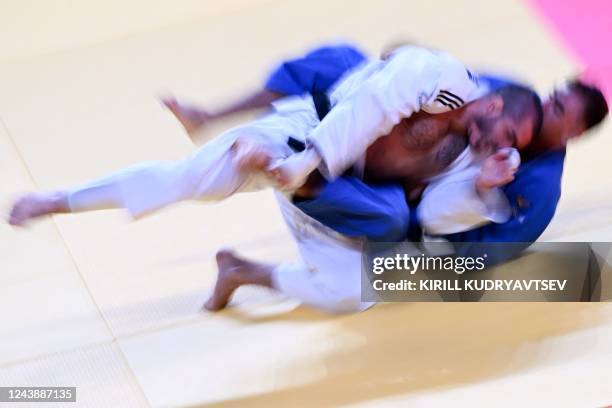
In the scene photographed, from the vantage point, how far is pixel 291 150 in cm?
216

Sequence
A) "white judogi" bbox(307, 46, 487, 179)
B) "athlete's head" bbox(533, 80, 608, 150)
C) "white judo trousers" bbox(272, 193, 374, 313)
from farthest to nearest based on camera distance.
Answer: "white judo trousers" bbox(272, 193, 374, 313), "athlete's head" bbox(533, 80, 608, 150), "white judogi" bbox(307, 46, 487, 179)

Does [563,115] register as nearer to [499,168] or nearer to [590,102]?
[590,102]

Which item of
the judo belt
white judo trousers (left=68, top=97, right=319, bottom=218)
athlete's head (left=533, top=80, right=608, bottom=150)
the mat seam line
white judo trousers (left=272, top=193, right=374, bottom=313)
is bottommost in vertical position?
the mat seam line

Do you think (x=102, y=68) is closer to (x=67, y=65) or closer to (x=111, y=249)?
(x=67, y=65)

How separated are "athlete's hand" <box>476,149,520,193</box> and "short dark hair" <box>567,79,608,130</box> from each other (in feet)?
0.59

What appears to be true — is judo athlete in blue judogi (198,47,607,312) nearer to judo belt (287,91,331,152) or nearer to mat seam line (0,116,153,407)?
judo belt (287,91,331,152)

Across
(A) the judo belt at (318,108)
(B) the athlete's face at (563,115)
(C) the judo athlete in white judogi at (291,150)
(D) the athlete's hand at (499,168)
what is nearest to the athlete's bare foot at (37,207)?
(C) the judo athlete in white judogi at (291,150)

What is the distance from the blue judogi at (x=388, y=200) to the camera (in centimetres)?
221

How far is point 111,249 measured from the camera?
261 centimetres

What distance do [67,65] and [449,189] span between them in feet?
5.23

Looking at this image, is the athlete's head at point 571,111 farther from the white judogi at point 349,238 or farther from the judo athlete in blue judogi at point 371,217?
the white judogi at point 349,238

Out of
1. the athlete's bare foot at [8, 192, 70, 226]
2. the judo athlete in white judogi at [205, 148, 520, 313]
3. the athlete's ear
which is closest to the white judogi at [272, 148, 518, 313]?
the judo athlete in white judogi at [205, 148, 520, 313]

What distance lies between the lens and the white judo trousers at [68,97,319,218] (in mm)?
2104

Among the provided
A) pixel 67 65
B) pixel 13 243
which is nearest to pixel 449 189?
pixel 13 243
